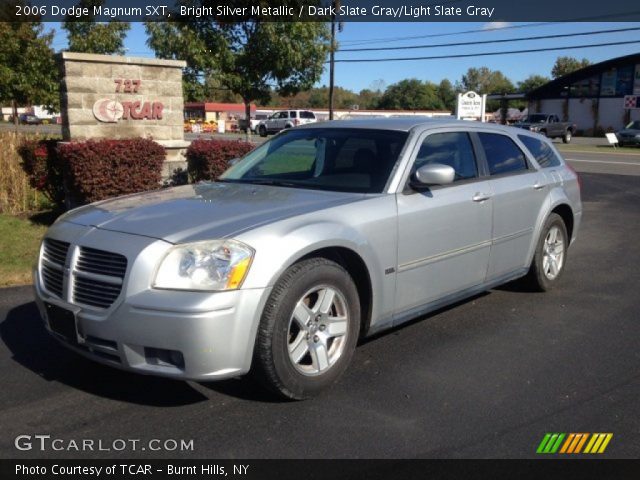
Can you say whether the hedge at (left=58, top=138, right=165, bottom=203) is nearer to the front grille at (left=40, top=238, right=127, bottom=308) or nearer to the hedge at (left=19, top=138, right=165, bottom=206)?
the hedge at (left=19, top=138, right=165, bottom=206)

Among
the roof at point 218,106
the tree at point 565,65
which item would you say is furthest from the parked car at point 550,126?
the tree at point 565,65

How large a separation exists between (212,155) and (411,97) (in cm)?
9060

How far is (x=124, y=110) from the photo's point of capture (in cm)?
1002

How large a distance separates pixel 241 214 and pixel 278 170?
1406 millimetres

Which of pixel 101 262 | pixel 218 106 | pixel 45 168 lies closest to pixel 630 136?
pixel 45 168

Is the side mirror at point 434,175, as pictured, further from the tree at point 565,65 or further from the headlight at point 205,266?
the tree at point 565,65

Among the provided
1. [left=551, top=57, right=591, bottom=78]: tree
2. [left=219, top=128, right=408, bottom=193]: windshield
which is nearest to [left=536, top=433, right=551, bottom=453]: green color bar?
[left=219, top=128, right=408, bottom=193]: windshield

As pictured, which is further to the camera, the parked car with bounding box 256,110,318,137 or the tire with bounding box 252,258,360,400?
the parked car with bounding box 256,110,318,137

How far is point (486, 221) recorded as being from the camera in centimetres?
524

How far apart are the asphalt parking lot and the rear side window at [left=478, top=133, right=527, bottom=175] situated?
1295 millimetres

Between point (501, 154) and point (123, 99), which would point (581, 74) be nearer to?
point (123, 99)

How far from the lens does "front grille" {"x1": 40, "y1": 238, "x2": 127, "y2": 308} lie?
3.59 meters

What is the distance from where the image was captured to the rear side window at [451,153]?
4.98m

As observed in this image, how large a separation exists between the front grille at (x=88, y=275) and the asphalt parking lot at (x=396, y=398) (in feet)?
2.22
